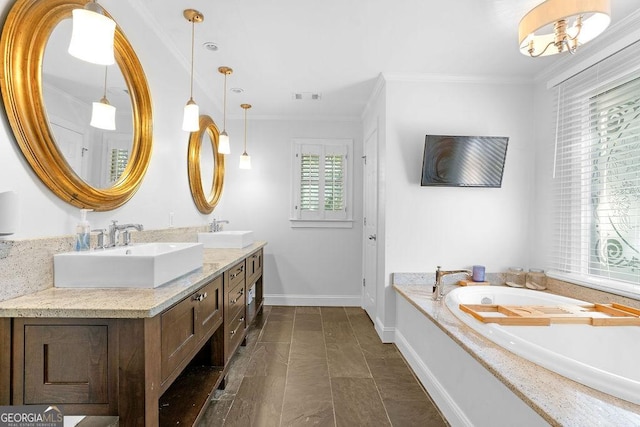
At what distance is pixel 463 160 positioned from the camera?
2.82 m

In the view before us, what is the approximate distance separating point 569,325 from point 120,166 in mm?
2736

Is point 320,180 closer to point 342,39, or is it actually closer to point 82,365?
point 342,39

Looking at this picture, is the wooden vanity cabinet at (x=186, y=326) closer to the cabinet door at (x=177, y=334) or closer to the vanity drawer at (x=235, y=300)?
the cabinet door at (x=177, y=334)

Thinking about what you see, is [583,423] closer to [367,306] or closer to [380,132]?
[380,132]

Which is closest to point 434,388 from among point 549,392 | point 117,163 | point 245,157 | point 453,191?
point 549,392

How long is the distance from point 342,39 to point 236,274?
1.89 meters

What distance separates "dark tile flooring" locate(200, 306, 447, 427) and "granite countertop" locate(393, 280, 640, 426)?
608mm

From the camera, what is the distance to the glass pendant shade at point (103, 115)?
1.65 m

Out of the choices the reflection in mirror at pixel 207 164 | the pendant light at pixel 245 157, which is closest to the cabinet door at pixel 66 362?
the reflection in mirror at pixel 207 164

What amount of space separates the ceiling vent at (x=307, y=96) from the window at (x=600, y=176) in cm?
217

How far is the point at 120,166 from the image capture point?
1.86 m

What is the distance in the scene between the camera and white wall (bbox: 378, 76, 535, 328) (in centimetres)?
291

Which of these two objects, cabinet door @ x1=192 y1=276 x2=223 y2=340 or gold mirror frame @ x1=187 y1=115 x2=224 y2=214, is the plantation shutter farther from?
cabinet door @ x1=192 y1=276 x2=223 y2=340

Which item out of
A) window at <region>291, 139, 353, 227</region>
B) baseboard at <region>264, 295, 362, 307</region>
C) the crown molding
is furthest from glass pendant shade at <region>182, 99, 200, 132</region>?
the crown molding
